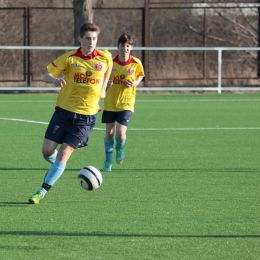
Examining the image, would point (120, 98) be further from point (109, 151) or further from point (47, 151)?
point (47, 151)

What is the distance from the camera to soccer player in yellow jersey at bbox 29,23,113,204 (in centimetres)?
823

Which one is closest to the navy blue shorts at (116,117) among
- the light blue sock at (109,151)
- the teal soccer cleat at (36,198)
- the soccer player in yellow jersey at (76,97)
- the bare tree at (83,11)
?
the light blue sock at (109,151)

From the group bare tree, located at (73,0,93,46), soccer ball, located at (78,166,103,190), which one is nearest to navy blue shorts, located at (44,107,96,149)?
soccer ball, located at (78,166,103,190)

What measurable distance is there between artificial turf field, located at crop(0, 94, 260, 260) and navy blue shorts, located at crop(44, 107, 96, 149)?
2.05ft

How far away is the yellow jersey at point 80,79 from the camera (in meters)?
8.52

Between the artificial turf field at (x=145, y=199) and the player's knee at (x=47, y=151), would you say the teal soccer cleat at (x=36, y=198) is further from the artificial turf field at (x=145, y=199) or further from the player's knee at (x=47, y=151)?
the player's knee at (x=47, y=151)

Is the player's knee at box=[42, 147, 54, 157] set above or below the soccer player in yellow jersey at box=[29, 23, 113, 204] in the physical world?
below

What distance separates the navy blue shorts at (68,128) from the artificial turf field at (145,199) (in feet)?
2.05

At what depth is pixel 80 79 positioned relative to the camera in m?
8.58

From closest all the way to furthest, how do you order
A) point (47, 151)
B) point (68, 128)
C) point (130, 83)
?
1. point (68, 128)
2. point (47, 151)
3. point (130, 83)

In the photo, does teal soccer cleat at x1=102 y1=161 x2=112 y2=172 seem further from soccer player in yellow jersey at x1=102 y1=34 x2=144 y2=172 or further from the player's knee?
the player's knee

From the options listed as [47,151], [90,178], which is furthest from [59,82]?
[90,178]

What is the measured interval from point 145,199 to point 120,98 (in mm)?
2841

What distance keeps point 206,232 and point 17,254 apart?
1680mm
